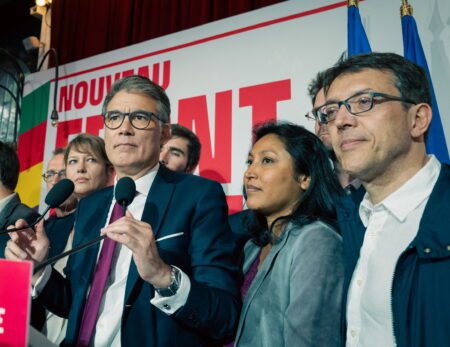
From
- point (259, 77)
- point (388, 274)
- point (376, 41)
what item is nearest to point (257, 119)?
point (259, 77)

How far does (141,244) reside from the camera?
1.20 metres

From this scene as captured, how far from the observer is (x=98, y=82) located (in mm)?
3803

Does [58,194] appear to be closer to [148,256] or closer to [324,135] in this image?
[148,256]

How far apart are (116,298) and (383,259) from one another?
823mm

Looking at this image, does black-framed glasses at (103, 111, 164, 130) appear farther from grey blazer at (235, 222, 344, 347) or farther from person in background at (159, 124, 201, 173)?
person in background at (159, 124, 201, 173)

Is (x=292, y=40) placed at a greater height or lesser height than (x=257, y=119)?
greater

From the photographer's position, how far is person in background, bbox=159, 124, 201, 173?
293cm

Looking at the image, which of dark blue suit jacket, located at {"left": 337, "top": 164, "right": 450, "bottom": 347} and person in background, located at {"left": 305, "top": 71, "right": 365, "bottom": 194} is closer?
dark blue suit jacket, located at {"left": 337, "top": 164, "right": 450, "bottom": 347}

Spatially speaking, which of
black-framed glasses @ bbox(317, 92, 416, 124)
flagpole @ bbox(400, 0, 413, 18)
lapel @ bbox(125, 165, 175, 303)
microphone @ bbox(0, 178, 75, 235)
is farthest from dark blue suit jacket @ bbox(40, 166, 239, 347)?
flagpole @ bbox(400, 0, 413, 18)

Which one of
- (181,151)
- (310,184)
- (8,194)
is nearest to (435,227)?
(310,184)

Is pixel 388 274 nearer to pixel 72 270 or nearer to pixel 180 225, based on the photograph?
pixel 180 225

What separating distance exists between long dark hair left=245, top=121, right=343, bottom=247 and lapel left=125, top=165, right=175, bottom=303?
1.44 feet

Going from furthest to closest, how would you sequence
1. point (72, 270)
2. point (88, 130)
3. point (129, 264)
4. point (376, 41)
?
point (88, 130) → point (376, 41) → point (72, 270) → point (129, 264)

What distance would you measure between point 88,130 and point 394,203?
2.98 meters
